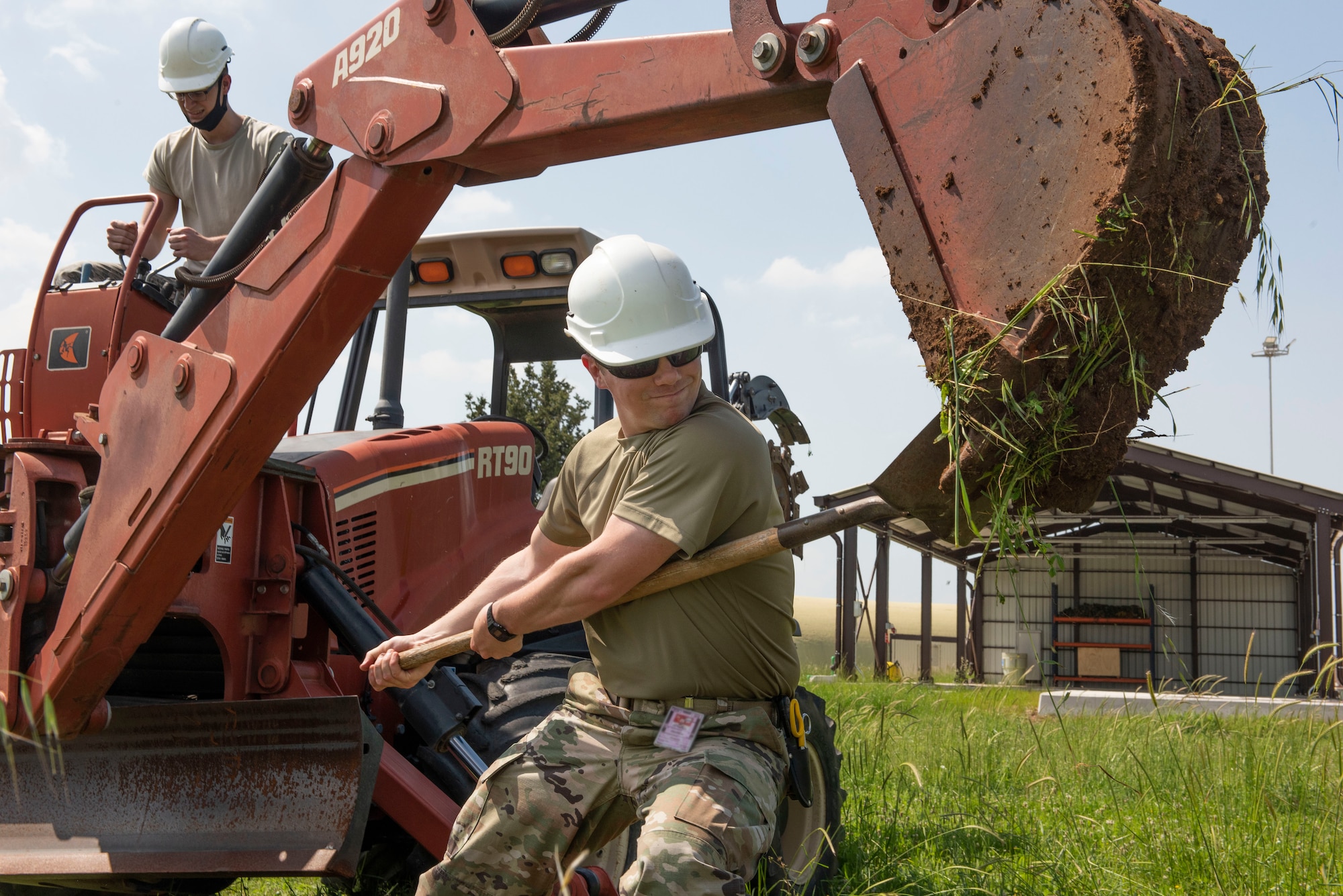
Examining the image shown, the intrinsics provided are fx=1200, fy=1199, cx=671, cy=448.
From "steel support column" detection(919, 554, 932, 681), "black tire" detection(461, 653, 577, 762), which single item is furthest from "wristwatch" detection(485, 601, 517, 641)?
"steel support column" detection(919, 554, 932, 681)

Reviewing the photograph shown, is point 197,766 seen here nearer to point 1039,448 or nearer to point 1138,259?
point 1039,448

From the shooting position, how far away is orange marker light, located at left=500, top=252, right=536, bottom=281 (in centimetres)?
516

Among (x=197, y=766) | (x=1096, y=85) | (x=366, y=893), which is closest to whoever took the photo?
(x=1096, y=85)

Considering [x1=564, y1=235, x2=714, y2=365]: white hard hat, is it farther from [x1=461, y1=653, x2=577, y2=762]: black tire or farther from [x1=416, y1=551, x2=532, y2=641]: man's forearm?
[x1=461, y1=653, x2=577, y2=762]: black tire

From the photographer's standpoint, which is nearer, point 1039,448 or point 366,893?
point 1039,448

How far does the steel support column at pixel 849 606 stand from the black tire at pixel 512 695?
1596cm

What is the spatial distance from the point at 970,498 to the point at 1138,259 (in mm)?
538

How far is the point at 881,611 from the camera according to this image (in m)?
21.5

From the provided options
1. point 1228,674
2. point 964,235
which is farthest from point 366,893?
point 1228,674

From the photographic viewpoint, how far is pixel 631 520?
8.58 ft

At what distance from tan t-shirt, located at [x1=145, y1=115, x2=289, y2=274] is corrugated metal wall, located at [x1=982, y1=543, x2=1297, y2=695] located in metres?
22.6

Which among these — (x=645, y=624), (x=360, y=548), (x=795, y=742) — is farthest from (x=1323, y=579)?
(x=645, y=624)

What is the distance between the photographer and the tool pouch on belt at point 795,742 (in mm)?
2768

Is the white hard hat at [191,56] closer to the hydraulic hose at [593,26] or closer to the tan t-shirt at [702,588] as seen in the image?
the hydraulic hose at [593,26]
